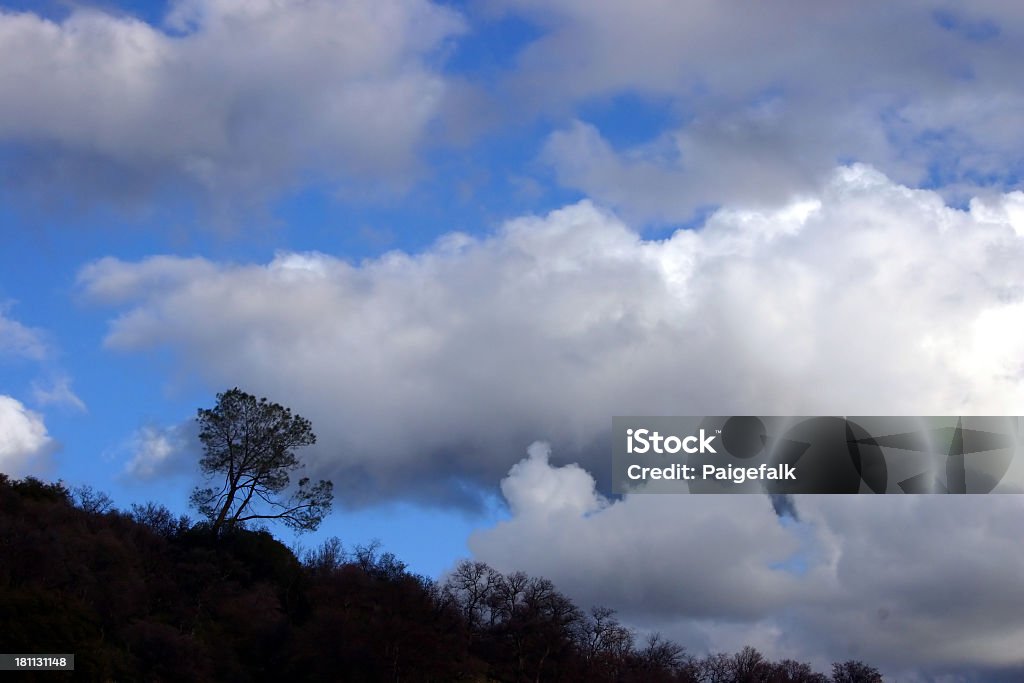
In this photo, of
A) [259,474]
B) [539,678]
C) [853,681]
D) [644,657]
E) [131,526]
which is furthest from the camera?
[853,681]

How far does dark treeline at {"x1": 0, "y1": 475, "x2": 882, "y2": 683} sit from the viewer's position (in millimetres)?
66688

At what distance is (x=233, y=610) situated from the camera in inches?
3226

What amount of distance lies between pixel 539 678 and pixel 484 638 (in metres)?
7.00

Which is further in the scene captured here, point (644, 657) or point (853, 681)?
point (853, 681)

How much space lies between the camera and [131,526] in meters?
94.0

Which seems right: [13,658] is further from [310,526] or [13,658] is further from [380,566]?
[380,566]

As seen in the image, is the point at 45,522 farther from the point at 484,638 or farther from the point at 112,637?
the point at 484,638

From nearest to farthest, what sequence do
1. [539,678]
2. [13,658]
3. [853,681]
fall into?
1. [13,658]
2. [539,678]
3. [853,681]

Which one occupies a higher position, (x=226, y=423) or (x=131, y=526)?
(x=226, y=423)

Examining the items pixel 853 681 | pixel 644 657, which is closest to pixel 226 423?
pixel 644 657

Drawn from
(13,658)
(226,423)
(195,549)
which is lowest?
(13,658)

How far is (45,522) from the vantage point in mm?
78125

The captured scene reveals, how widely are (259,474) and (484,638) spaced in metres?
34.9

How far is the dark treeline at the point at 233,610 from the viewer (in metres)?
66.7
